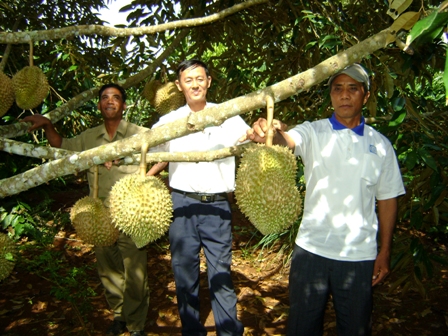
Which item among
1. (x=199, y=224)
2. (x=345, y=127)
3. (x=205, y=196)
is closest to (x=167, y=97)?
(x=205, y=196)

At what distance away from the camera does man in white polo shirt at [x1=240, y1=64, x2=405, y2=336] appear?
1832mm

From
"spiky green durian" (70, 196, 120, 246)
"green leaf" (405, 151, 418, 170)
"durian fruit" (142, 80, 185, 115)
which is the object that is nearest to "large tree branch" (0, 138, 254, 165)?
"spiky green durian" (70, 196, 120, 246)

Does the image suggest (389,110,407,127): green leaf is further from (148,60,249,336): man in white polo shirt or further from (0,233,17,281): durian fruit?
(0,233,17,281): durian fruit

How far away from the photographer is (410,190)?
2.15 metres

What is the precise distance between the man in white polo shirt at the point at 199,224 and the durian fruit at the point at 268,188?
3.49ft

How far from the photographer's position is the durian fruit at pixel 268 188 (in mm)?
1248

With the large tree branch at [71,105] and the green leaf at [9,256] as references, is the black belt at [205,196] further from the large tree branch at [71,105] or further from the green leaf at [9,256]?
the green leaf at [9,256]

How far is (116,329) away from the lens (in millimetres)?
2939

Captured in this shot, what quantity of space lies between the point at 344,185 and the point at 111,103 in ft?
5.48

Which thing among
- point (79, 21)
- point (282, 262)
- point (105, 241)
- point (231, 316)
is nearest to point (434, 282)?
point (282, 262)

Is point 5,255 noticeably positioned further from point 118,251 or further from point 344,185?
point 344,185

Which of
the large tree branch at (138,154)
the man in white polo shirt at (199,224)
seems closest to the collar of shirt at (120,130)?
the man in white polo shirt at (199,224)

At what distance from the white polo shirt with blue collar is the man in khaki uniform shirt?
4.41 ft

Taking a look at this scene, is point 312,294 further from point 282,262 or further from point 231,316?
point 282,262
